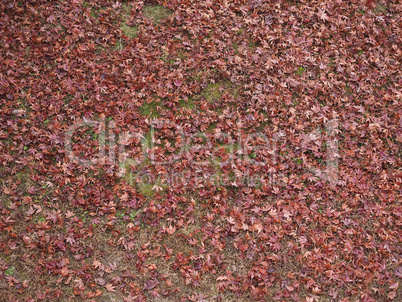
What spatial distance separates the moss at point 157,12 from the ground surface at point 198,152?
0.09 ft

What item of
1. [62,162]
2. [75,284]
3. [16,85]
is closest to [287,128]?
[62,162]

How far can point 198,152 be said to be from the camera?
4.89m

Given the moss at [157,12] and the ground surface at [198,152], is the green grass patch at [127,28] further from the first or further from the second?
the moss at [157,12]

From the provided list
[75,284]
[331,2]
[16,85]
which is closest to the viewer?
[75,284]

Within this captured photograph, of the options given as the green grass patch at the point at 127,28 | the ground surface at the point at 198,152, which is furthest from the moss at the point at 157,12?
the green grass patch at the point at 127,28

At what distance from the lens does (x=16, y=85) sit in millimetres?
4918

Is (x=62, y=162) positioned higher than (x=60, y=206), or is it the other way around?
(x=62, y=162)

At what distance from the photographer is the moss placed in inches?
223

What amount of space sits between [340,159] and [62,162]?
393 centimetres

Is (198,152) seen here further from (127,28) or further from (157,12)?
(157,12)

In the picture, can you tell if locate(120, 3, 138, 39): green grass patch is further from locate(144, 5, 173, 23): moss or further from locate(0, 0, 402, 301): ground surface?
locate(144, 5, 173, 23): moss

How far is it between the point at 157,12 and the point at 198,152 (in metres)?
2.56

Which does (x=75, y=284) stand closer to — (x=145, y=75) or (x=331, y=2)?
(x=145, y=75)

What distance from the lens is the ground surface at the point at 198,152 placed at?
169 inches
